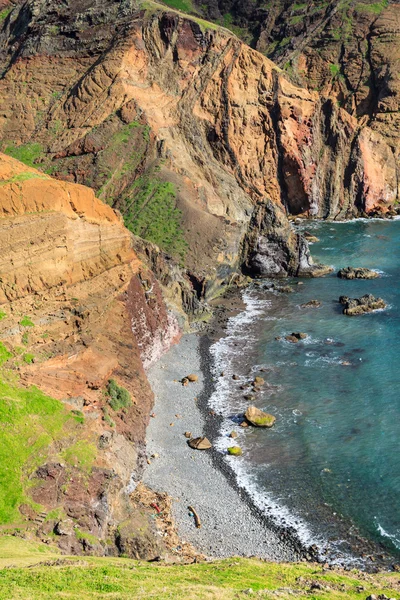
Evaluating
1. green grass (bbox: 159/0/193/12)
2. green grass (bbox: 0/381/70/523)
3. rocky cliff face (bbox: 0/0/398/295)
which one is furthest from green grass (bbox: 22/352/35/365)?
green grass (bbox: 159/0/193/12)

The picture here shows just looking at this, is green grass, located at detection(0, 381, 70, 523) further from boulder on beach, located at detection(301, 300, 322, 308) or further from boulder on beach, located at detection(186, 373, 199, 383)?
boulder on beach, located at detection(301, 300, 322, 308)

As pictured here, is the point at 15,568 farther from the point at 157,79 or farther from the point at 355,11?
the point at 355,11

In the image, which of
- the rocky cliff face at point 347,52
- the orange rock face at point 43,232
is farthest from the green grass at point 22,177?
the rocky cliff face at point 347,52

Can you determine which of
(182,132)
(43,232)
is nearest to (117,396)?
(43,232)

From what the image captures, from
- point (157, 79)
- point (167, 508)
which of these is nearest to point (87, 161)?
point (157, 79)

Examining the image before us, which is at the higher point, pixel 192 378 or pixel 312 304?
pixel 192 378

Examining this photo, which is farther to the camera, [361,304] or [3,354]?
[361,304]

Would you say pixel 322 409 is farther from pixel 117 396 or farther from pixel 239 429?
pixel 117 396
